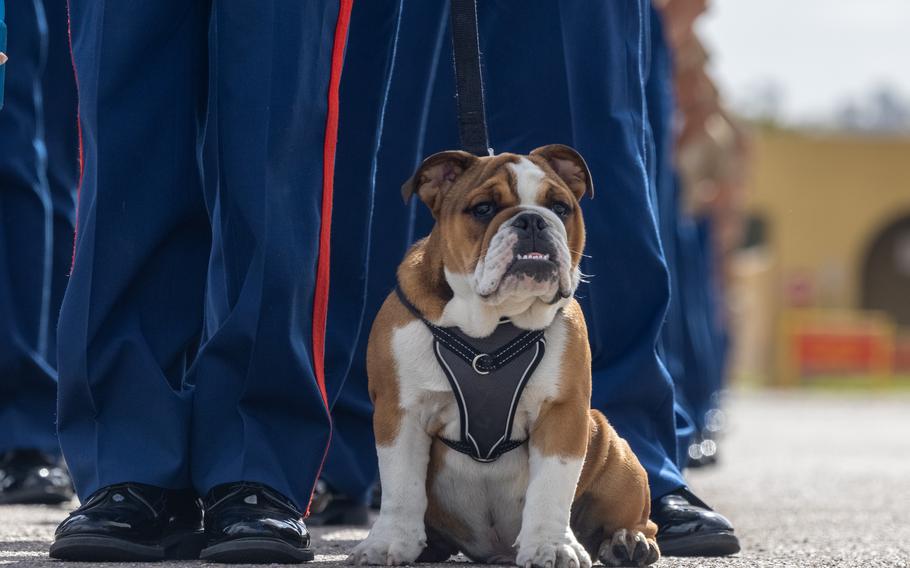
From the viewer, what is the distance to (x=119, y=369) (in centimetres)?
302

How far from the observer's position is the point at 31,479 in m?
4.55

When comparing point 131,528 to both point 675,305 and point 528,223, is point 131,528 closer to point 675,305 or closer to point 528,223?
point 528,223

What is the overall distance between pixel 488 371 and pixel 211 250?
63 cm

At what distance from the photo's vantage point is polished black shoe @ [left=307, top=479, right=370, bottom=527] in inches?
157

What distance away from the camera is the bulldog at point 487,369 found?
9.33ft

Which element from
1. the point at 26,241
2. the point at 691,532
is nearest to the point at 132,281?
the point at 691,532

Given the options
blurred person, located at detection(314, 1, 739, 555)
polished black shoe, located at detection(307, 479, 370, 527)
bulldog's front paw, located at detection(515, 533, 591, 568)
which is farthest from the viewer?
polished black shoe, located at detection(307, 479, 370, 527)

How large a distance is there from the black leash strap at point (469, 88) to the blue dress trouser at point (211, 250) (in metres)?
0.24

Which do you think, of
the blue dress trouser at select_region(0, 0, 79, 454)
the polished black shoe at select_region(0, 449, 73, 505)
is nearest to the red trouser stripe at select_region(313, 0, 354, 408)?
the polished black shoe at select_region(0, 449, 73, 505)

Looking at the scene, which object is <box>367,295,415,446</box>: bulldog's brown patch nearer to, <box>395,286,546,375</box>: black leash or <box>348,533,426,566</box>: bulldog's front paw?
<box>395,286,546,375</box>: black leash

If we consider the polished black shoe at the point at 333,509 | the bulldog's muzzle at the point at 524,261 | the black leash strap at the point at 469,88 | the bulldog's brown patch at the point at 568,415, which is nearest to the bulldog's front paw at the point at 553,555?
the bulldog's brown patch at the point at 568,415

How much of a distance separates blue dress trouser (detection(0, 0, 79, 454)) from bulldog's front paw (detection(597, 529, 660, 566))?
2.22 meters

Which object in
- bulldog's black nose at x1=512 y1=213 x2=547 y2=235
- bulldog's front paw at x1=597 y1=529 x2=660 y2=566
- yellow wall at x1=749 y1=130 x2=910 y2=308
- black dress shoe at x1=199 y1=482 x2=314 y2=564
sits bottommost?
yellow wall at x1=749 y1=130 x2=910 y2=308

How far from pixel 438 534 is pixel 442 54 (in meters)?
1.39
